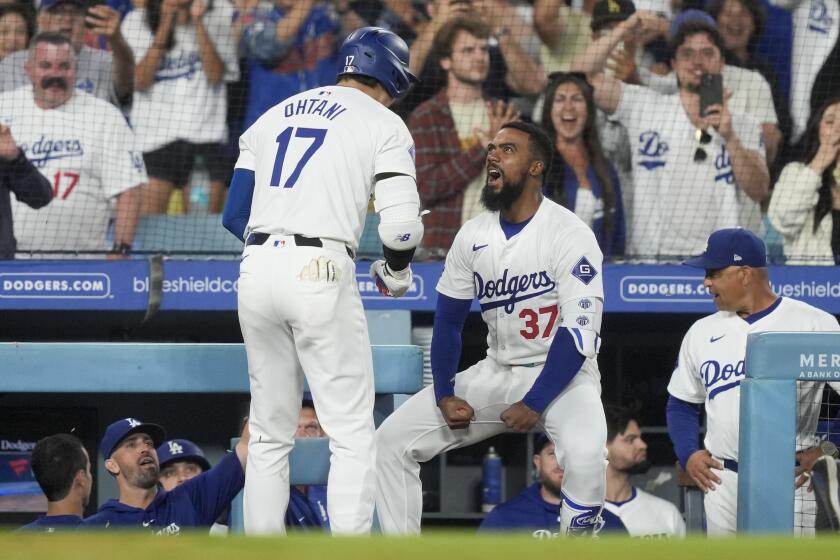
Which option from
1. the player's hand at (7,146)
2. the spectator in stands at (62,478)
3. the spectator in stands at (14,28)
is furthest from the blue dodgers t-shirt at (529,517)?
the spectator in stands at (14,28)

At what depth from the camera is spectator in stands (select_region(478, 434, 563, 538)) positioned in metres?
5.23

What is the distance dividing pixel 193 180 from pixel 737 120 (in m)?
3.08

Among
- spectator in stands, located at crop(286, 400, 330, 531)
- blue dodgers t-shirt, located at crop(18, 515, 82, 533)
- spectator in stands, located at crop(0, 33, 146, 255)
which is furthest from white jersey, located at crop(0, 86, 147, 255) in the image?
blue dodgers t-shirt, located at crop(18, 515, 82, 533)

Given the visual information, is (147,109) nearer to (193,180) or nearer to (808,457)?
(193,180)

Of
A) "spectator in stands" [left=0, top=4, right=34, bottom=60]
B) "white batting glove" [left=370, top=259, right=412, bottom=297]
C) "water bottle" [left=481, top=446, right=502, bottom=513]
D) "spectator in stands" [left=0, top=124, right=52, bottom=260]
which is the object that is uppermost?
"spectator in stands" [left=0, top=4, right=34, bottom=60]

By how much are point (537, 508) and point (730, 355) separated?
3.57ft

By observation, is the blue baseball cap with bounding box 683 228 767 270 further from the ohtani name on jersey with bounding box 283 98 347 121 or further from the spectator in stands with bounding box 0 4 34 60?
the spectator in stands with bounding box 0 4 34 60

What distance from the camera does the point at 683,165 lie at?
296 inches

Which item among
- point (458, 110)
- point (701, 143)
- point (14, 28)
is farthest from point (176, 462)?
point (701, 143)

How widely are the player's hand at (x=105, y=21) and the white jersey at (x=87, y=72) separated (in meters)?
0.11

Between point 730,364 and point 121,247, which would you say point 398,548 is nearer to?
point 730,364

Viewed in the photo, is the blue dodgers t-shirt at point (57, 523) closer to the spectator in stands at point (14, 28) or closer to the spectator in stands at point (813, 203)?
the spectator in stands at point (14, 28)

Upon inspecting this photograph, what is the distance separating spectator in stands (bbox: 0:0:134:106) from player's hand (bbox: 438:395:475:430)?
13.2 feet

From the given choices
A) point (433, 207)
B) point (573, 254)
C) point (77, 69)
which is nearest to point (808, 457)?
point (573, 254)
